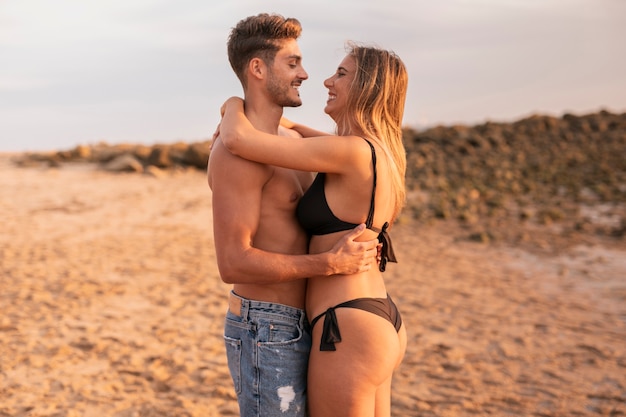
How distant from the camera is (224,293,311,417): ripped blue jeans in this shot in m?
2.53

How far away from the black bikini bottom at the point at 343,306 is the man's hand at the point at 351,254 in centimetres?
13

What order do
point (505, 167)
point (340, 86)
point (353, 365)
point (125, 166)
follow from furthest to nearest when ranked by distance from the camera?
point (505, 167) → point (125, 166) → point (340, 86) → point (353, 365)

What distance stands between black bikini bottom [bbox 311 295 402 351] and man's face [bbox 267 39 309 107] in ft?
2.99

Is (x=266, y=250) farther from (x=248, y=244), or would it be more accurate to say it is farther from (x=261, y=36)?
(x=261, y=36)

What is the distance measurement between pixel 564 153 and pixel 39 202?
729 inches

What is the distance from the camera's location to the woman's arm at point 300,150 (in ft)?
8.07

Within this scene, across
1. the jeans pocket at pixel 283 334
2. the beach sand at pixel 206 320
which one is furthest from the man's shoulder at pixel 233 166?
the beach sand at pixel 206 320

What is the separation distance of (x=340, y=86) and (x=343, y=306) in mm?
903

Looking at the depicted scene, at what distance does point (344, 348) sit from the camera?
2.41 metres

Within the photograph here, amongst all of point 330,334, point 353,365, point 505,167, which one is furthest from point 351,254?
point 505,167

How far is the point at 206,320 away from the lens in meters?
7.91

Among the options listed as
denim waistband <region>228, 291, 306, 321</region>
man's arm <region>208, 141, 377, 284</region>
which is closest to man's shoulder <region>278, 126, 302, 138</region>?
man's arm <region>208, 141, 377, 284</region>

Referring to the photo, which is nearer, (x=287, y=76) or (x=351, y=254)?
(x=351, y=254)

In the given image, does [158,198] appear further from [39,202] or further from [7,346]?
[7,346]
